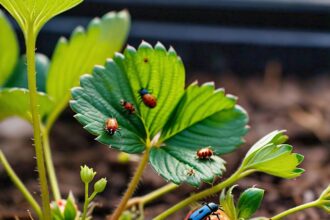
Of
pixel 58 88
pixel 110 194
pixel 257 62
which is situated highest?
pixel 257 62

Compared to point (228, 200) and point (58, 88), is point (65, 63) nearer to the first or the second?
point (58, 88)

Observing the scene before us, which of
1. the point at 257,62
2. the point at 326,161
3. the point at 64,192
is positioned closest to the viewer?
the point at 64,192

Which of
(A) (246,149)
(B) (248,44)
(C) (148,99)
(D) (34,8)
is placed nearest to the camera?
(D) (34,8)

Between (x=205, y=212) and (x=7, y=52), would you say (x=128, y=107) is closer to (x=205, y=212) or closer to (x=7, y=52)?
(x=205, y=212)

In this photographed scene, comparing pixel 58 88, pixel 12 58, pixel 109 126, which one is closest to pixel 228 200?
pixel 109 126

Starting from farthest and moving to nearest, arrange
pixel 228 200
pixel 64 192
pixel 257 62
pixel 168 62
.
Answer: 1. pixel 257 62
2. pixel 64 192
3. pixel 168 62
4. pixel 228 200

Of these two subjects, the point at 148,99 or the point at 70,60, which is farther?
the point at 70,60

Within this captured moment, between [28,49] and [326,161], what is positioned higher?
[28,49]

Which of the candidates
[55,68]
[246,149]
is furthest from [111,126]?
[246,149]
